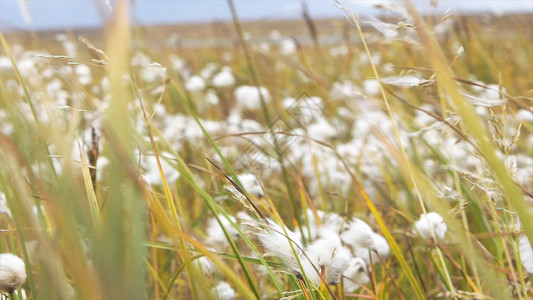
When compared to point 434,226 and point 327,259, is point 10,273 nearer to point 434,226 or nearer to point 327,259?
point 327,259

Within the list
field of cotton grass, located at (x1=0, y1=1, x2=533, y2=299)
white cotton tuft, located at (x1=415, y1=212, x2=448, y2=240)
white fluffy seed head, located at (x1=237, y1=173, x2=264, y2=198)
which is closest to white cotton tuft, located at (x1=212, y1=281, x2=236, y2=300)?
field of cotton grass, located at (x1=0, y1=1, x2=533, y2=299)

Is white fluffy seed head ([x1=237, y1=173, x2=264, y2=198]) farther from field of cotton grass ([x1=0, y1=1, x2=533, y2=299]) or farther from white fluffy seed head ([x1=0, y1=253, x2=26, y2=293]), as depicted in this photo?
white fluffy seed head ([x1=0, y1=253, x2=26, y2=293])

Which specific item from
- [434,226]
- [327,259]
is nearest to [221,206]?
[327,259]

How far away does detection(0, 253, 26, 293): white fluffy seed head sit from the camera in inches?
21.0

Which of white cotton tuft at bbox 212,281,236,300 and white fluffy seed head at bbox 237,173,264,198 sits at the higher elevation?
white fluffy seed head at bbox 237,173,264,198

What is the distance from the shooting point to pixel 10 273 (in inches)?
21.1

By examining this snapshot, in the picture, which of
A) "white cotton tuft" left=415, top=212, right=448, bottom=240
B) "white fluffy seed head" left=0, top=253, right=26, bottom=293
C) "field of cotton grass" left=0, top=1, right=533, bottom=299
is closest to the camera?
"field of cotton grass" left=0, top=1, right=533, bottom=299

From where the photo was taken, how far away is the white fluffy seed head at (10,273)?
53 centimetres

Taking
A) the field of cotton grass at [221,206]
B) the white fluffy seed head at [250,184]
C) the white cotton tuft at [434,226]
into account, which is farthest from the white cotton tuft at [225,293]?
the white cotton tuft at [434,226]

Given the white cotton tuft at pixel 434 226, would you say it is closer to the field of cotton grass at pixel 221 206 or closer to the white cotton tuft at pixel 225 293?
the field of cotton grass at pixel 221 206

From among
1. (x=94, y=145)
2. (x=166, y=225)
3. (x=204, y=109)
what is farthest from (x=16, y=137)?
(x=204, y=109)

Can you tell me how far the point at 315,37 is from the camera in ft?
7.22

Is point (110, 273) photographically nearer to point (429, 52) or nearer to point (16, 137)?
point (429, 52)

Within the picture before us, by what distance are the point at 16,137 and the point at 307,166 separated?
3.92 feet
